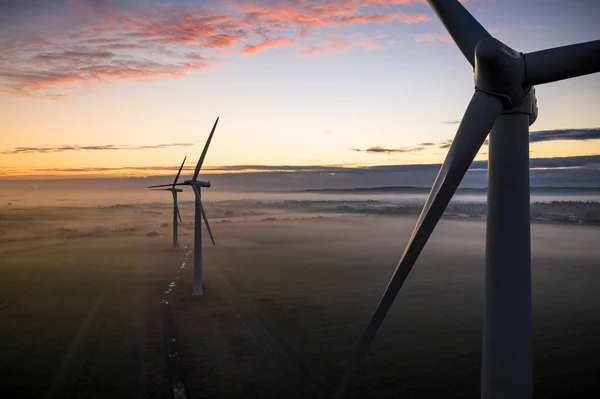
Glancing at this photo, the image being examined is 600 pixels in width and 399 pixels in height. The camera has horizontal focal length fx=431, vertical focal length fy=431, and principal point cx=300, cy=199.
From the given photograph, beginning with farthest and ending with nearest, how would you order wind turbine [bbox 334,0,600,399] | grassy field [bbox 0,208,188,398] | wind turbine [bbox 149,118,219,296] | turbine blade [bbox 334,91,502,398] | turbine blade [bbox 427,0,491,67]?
1. wind turbine [bbox 149,118,219,296]
2. grassy field [bbox 0,208,188,398]
3. turbine blade [bbox 427,0,491,67]
4. turbine blade [bbox 334,91,502,398]
5. wind turbine [bbox 334,0,600,399]

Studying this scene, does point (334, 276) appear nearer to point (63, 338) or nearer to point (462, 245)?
point (63, 338)

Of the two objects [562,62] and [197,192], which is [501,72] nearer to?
[562,62]

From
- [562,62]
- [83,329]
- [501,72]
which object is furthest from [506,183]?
[83,329]

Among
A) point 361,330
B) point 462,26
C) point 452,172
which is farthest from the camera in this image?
point 361,330

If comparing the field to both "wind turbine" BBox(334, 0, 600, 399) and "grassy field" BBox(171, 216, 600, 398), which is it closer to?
"grassy field" BBox(171, 216, 600, 398)

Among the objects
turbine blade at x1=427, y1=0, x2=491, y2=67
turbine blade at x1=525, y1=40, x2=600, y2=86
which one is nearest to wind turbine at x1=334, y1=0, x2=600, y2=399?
turbine blade at x1=525, y1=40, x2=600, y2=86

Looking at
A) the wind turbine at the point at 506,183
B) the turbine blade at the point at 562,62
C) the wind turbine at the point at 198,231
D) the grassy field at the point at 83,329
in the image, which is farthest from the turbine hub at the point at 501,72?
the wind turbine at the point at 198,231
